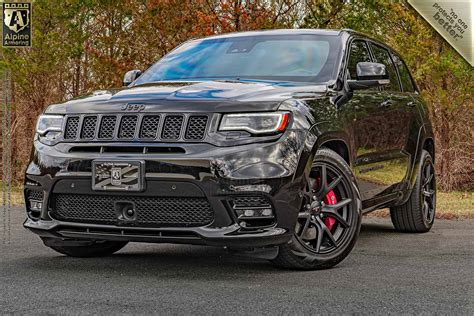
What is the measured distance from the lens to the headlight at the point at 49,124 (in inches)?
224

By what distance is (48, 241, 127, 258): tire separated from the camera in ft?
20.7

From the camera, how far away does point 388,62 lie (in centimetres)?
819

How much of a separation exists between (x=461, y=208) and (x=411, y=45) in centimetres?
708

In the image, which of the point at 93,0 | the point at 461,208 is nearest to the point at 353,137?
the point at 461,208

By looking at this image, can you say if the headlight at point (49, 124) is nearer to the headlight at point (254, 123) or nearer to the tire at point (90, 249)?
the tire at point (90, 249)

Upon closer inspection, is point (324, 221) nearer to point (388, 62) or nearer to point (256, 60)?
point (256, 60)

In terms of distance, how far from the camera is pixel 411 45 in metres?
17.7

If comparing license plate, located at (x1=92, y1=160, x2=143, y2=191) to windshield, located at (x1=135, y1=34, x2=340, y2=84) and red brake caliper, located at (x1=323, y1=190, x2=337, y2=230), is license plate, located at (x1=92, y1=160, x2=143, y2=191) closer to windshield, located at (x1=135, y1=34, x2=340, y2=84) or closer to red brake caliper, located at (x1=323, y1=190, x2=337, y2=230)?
red brake caliper, located at (x1=323, y1=190, x2=337, y2=230)

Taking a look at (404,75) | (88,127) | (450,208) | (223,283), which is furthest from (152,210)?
(450,208)

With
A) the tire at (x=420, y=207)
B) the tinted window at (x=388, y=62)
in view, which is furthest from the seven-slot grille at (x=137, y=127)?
the tire at (x=420, y=207)

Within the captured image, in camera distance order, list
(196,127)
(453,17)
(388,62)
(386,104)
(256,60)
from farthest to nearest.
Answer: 1. (453,17)
2. (388,62)
3. (386,104)
4. (256,60)
5. (196,127)

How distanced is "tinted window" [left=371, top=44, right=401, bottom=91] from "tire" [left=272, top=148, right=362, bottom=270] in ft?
6.80

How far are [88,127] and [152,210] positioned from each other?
0.76m

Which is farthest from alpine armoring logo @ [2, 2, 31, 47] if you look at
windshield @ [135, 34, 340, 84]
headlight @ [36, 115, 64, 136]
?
headlight @ [36, 115, 64, 136]
